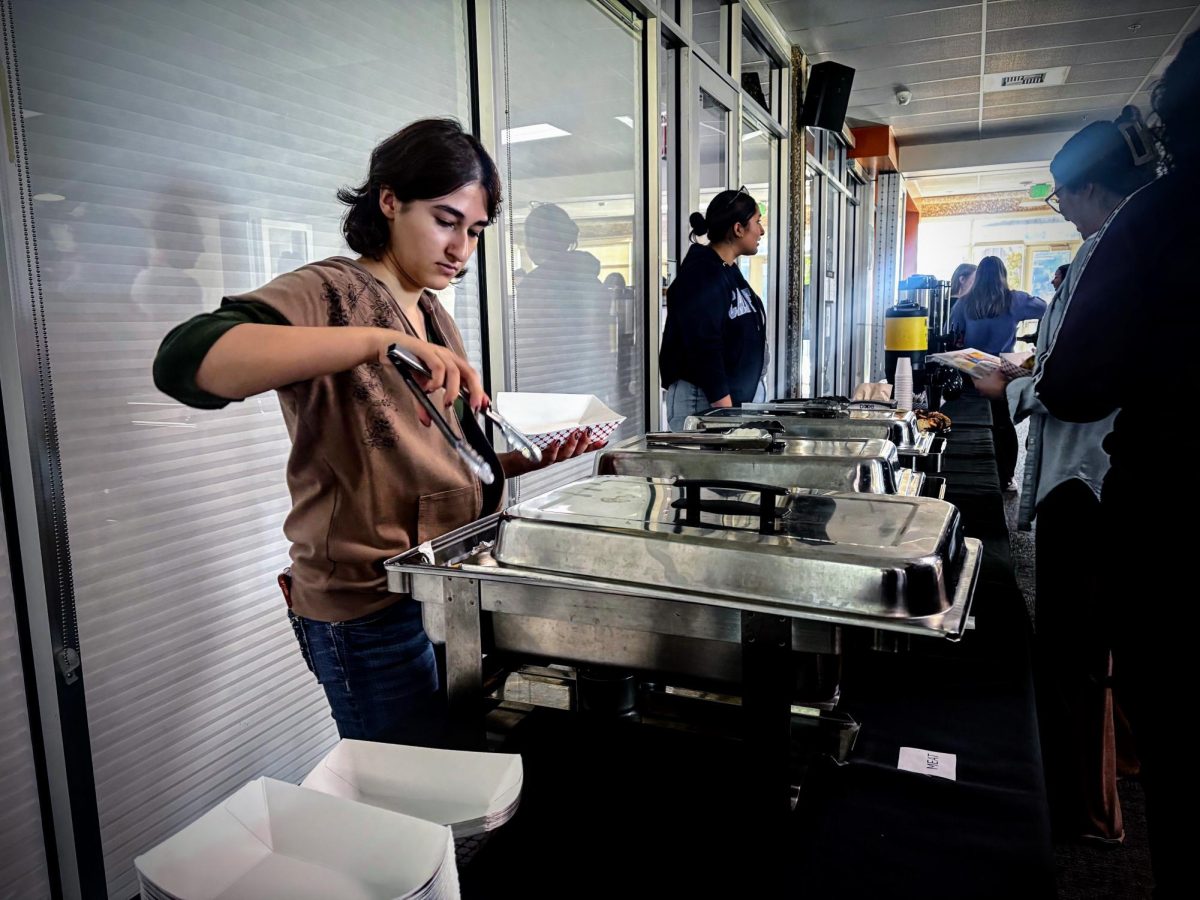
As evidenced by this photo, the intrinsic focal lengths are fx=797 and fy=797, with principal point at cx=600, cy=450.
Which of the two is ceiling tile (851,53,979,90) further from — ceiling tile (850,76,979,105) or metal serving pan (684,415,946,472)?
metal serving pan (684,415,946,472)

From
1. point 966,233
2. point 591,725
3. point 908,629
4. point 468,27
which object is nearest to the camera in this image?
point 908,629

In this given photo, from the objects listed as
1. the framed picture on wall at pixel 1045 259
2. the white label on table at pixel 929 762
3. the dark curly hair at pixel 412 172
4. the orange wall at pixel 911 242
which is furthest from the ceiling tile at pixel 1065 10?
the framed picture on wall at pixel 1045 259

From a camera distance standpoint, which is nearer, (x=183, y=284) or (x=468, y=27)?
(x=183, y=284)

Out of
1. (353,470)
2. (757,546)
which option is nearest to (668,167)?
(353,470)

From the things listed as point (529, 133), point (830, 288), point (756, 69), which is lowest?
point (830, 288)

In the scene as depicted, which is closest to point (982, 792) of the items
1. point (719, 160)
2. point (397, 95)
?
point (397, 95)

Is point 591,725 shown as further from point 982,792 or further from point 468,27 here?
point 468,27

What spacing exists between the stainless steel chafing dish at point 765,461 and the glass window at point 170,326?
635mm

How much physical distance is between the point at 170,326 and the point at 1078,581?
5.76ft

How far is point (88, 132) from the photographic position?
104 centimetres

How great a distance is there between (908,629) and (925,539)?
123 millimetres

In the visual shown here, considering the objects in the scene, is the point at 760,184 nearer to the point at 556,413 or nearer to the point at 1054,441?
the point at 1054,441

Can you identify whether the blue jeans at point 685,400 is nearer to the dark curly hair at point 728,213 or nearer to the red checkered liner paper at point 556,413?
the dark curly hair at point 728,213

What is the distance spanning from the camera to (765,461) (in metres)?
1.15
